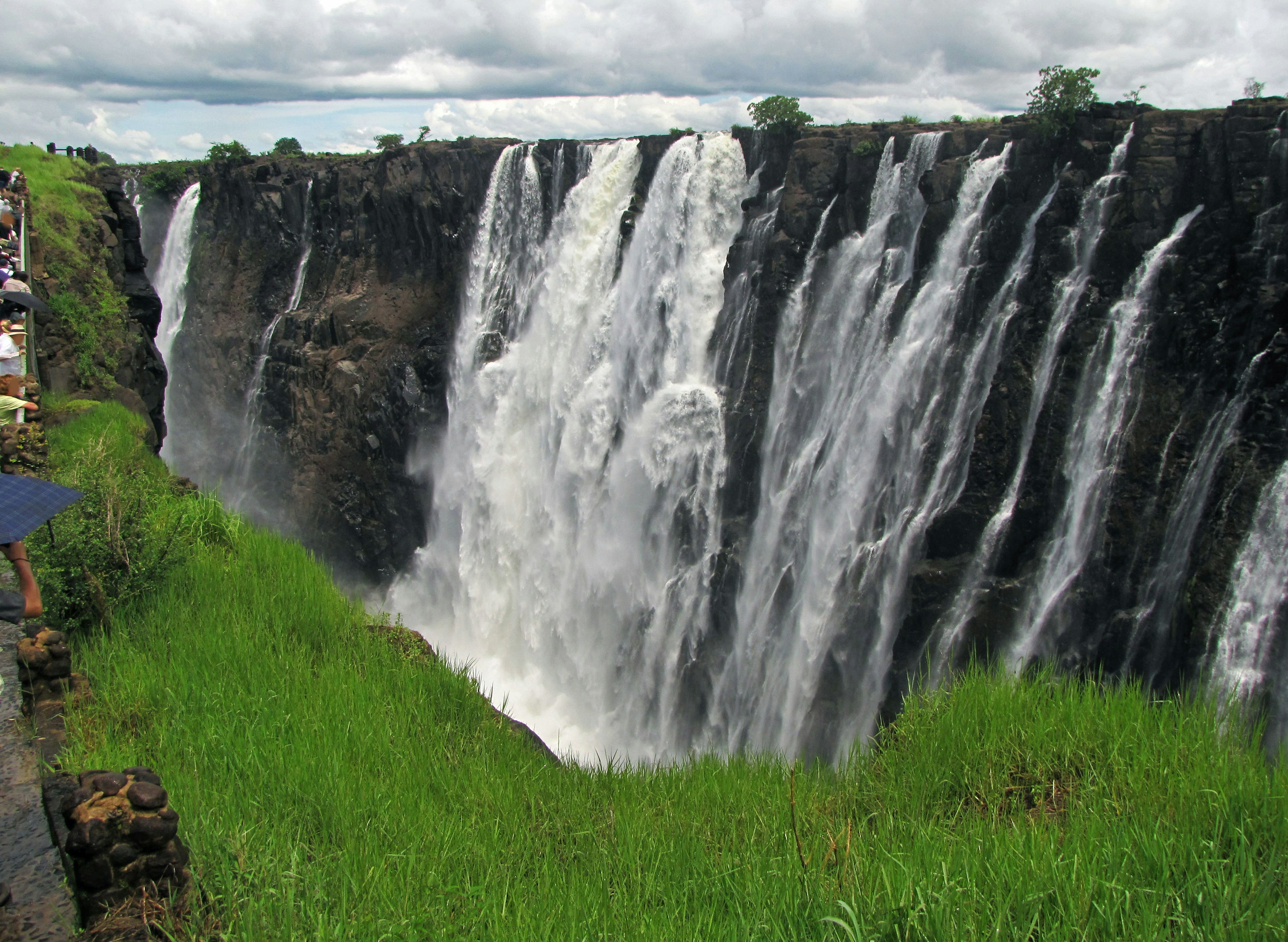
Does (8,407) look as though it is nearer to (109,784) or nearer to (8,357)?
(8,357)

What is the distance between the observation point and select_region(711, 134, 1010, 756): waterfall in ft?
43.0

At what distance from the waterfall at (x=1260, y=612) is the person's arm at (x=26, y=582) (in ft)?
34.0

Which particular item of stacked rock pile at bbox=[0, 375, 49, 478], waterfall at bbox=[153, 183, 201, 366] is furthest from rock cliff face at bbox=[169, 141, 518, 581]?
stacked rock pile at bbox=[0, 375, 49, 478]

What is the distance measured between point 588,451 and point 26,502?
47.3 feet

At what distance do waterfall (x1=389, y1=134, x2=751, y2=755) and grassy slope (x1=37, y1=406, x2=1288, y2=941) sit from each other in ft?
33.5

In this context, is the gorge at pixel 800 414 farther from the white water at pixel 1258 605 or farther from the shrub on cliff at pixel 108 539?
the shrub on cliff at pixel 108 539

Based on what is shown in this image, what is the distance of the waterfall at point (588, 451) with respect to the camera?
54.4 feet

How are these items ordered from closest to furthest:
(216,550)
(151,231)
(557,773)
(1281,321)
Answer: (557,773) → (216,550) → (1281,321) → (151,231)

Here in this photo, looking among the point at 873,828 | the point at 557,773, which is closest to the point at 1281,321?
the point at 873,828

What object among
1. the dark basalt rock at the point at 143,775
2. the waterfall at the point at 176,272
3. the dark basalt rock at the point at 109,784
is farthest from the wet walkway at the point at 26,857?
the waterfall at the point at 176,272

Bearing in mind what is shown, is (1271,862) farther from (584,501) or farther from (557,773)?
(584,501)

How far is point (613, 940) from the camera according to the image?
3375 mm

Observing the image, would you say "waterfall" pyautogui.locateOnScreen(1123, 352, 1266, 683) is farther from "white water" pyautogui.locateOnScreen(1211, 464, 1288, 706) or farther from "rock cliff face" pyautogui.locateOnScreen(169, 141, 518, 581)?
"rock cliff face" pyautogui.locateOnScreen(169, 141, 518, 581)

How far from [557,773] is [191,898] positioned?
271 cm
